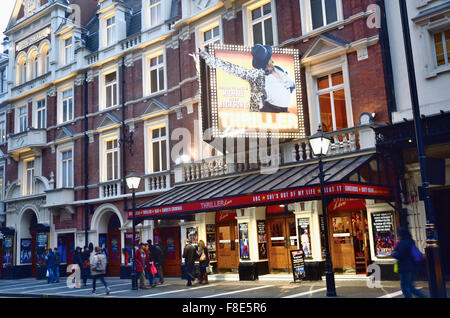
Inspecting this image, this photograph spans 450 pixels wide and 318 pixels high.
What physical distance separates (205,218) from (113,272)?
23.7 feet

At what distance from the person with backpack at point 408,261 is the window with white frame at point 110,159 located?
17.1 metres

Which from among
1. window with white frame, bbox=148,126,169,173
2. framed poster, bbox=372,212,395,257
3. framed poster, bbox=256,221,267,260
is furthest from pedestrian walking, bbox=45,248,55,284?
framed poster, bbox=372,212,395,257

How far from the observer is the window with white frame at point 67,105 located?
27433 mm

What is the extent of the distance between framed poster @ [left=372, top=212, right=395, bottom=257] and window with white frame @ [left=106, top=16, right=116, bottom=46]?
17374 mm

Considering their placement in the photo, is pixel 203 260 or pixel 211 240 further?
pixel 211 240

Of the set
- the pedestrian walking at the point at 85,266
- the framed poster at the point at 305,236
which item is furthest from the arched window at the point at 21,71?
the framed poster at the point at 305,236

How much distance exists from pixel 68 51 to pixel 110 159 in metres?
7.75

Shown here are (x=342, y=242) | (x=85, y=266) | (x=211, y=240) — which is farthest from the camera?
(x=85, y=266)

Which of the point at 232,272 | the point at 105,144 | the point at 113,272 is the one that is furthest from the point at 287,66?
the point at 113,272

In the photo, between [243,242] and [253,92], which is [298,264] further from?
[253,92]

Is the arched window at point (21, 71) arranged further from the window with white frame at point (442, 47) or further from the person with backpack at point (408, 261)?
the person with backpack at point (408, 261)

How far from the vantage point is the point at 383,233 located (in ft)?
48.1

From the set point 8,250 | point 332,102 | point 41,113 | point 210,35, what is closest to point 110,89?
point 41,113
